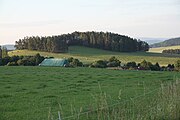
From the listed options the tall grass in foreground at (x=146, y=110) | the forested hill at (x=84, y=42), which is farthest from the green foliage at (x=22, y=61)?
the tall grass in foreground at (x=146, y=110)

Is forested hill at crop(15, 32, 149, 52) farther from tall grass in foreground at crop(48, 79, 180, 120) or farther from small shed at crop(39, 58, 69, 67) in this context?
tall grass in foreground at crop(48, 79, 180, 120)

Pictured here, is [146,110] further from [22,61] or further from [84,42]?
[84,42]

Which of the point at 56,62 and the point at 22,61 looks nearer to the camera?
the point at 22,61

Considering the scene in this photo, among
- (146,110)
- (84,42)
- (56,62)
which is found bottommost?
(56,62)

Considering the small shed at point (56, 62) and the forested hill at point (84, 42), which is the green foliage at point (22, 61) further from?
the forested hill at point (84, 42)

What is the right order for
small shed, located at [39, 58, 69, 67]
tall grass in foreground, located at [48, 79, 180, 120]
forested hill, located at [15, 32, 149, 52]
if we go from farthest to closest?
forested hill, located at [15, 32, 149, 52]
small shed, located at [39, 58, 69, 67]
tall grass in foreground, located at [48, 79, 180, 120]

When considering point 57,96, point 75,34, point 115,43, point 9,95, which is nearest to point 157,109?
point 57,96

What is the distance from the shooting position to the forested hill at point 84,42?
107 m

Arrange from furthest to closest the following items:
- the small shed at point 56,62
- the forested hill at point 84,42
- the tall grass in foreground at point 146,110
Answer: the forested hill at point 84,42, the small shed at point 56,62, the tall grass in foreground at point 146,110

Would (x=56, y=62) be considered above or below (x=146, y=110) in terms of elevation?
below

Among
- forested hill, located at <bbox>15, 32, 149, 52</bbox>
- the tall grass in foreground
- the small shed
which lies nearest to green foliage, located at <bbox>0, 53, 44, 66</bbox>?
the small shed

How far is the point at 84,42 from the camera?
120 metres

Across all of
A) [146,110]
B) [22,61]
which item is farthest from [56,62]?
[146,110]

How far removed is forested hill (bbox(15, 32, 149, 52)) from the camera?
350ft
